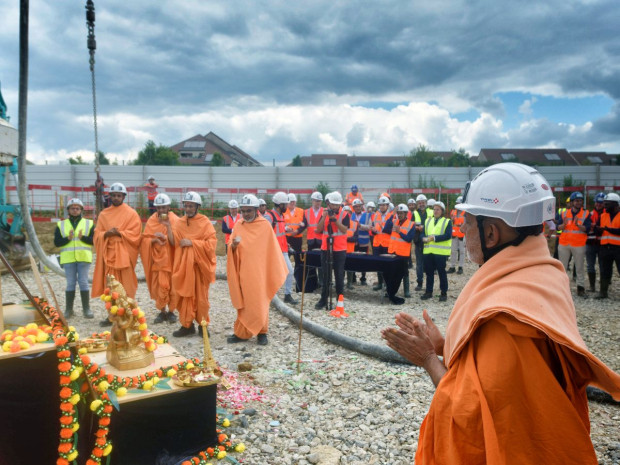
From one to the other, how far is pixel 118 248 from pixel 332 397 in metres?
4.56

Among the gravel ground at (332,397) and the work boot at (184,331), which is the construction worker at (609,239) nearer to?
the gravel ground at (332,397)

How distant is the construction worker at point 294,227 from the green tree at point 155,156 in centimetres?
3067

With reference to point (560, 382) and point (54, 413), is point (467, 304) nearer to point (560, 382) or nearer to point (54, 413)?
point (560, 382)

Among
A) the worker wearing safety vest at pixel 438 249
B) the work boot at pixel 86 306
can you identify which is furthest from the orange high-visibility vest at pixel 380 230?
the work boot at pixel 86 306

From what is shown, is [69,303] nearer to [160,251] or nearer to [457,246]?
[160,251]

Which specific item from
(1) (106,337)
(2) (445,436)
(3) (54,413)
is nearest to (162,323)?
(1) (106,337)

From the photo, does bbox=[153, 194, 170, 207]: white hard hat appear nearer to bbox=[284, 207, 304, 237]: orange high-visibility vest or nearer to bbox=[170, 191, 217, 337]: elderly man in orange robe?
bbox=[170, 191, 217, 337]: elderly man in orange robe

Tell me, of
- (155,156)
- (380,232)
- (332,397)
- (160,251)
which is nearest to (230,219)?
(160,251)

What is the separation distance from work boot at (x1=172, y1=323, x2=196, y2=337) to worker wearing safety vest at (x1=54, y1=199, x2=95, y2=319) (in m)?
2.11

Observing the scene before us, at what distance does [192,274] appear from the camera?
6727mm

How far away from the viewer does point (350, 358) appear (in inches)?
224

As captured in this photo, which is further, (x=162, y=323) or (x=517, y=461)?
(x=162, y=323)

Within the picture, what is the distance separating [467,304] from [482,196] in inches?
18.3

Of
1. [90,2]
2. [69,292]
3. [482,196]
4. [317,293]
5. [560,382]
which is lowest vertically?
[317,293]
